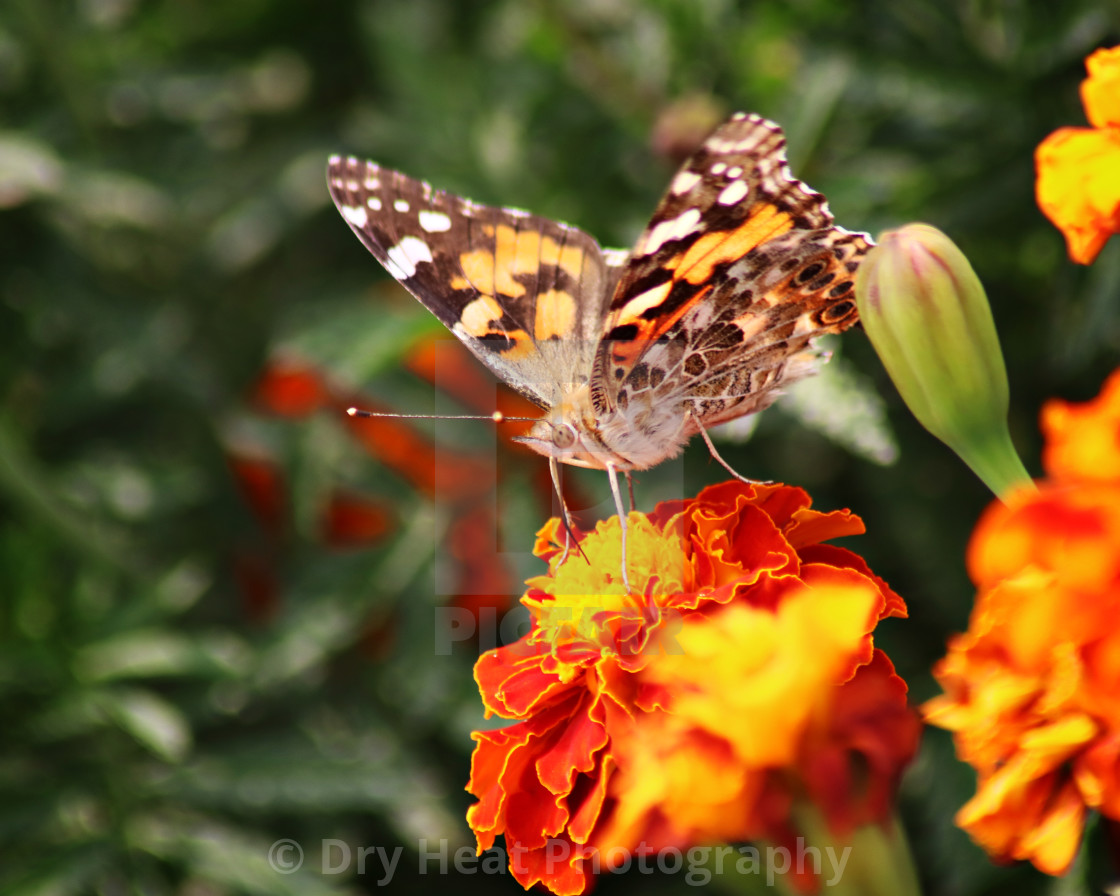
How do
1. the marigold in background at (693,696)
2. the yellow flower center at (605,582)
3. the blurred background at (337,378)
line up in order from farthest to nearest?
the blurred background at (337,378)
the yellow flower center at (605,582)
the marigold in background at (693,696)

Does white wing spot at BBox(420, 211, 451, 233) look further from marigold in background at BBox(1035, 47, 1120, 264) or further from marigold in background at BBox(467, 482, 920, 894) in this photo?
marigold in background at BBox(1035, 47, 1120, 264)

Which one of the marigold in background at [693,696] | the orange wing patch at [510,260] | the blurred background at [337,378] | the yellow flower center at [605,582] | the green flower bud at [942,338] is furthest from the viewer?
the blurred background at [337,378]

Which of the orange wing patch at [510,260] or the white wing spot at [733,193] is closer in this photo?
the white wing spot at [733,193]

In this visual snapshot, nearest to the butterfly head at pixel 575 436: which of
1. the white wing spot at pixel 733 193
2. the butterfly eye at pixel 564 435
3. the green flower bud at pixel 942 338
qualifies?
the butterfly eye at pixel 564 435

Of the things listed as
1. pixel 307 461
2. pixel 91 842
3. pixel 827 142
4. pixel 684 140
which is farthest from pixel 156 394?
pixel 827 142

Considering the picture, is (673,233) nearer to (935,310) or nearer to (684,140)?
(935,310)

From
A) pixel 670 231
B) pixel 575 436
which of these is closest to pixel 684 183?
pixel 670 231

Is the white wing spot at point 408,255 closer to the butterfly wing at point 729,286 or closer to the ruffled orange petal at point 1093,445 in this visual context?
the butterfly wing at point 729,286

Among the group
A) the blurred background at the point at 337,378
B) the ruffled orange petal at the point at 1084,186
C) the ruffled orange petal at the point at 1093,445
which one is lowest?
the blurred background at the point at 337,378
